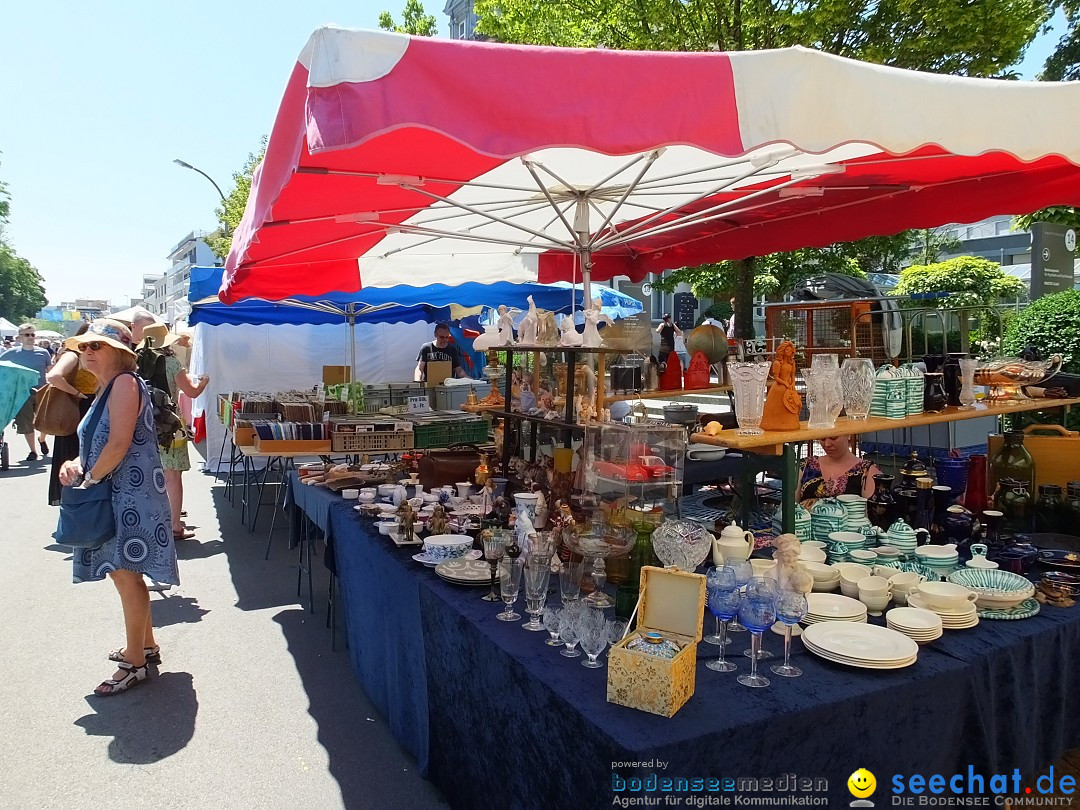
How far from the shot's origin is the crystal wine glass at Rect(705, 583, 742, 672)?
6.12 feet

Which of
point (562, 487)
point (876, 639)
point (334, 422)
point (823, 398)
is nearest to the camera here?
point (876, 639)

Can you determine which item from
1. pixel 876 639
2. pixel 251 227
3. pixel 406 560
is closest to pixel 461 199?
pixel 251 227

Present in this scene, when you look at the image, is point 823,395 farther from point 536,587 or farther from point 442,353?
point 442,353

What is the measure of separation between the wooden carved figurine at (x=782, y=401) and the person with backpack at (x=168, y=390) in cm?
426

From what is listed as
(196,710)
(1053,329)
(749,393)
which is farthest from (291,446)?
(1053,329)

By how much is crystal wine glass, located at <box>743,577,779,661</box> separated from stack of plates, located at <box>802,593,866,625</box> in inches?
9.1

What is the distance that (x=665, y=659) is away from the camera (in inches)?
63.5

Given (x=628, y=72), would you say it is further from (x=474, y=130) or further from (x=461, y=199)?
(x=461, y=199)

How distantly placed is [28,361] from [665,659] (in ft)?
39.0

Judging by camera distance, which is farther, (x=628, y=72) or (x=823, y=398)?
(x=823, y=398)

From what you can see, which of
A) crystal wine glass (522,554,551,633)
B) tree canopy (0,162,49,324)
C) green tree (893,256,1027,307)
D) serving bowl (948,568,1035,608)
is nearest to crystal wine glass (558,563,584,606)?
crystal wine glass (522,554,551,633)

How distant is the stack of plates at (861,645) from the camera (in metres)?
1.81

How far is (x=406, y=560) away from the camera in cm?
286

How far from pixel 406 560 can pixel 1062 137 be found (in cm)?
266
